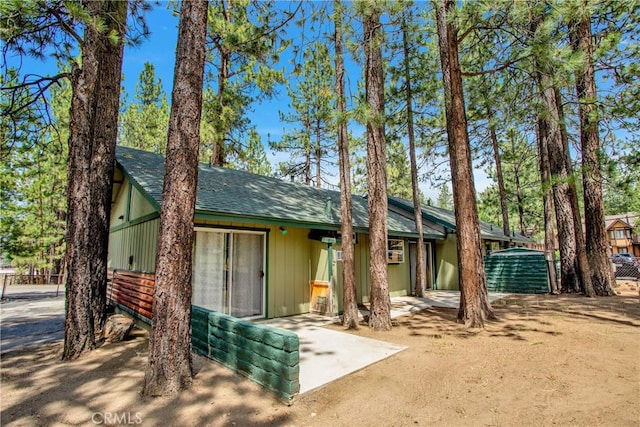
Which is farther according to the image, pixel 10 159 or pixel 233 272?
pixel 10 159

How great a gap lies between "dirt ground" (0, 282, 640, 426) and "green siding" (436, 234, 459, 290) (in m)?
7.14

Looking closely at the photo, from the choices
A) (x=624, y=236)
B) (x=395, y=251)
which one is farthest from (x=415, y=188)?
(x=624, y=236)

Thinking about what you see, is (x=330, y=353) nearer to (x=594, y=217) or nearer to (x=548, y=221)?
(x=594, y=217)

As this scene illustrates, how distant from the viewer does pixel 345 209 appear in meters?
6.70

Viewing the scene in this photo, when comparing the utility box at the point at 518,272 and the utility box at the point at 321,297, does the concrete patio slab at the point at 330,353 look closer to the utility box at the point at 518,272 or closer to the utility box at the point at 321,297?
the utility box at the point at 321,297

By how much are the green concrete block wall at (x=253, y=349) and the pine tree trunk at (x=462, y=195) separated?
13.7ft

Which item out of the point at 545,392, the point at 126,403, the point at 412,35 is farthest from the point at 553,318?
the point at 412,35

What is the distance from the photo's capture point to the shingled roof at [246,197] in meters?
6.33

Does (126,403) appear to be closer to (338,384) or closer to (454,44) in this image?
(338,384)

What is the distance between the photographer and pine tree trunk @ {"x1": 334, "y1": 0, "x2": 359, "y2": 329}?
6.53 meters

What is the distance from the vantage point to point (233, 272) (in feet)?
22.7

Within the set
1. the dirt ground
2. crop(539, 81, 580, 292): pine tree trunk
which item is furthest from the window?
the dirt ground

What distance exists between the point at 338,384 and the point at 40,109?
7.82 metres

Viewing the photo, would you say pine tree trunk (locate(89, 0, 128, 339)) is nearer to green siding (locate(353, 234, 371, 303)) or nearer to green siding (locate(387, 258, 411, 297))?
green siding (locate(353, 234, 371, 303))
